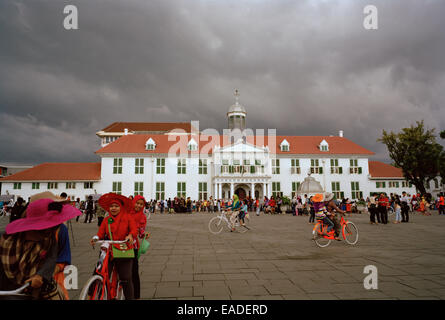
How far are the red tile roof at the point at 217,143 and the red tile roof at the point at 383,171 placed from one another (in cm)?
326

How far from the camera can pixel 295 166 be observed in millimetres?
43062

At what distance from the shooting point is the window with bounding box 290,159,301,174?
A: 4282 centimetres

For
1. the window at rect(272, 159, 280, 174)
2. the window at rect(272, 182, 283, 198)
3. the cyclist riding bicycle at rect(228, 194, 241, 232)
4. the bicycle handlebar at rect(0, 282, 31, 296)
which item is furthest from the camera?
the window at rect(272, 159, 280, 174)

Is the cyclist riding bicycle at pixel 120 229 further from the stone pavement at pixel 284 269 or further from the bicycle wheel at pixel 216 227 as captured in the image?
the bicycle wheel at pixel 216 227

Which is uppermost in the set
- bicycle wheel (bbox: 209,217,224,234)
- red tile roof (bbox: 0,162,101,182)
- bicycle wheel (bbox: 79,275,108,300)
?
red tile roof (bbox: 0,162,101,182)

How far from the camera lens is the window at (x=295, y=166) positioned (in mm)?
42822

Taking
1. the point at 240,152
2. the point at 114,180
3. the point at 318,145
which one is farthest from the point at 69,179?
the point at 318,145

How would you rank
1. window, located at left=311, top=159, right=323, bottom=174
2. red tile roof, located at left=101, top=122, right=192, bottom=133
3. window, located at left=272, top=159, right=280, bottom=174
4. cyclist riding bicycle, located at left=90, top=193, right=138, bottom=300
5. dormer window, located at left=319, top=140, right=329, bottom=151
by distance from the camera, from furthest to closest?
red tile roof, located at left=101, top=122, right=192, bottom=133, dormer window, located at left=319, top=140, right=329, bottom=151, window, located at left=311, top=159, right=323, bottom=174, window, located at left=272, top=159, right=280, bottom=174, cyclist riding bicycle, located at left=90, top=193, right=138, bottom=300

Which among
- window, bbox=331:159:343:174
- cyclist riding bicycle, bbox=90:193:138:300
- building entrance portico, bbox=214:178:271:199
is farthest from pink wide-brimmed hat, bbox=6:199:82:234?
window, bbox=331:159:343:174

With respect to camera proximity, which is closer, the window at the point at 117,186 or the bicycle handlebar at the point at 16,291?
the bicycle handlebar at the point at 16,291

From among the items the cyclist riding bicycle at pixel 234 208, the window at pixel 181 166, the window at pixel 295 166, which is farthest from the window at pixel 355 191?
the cyclist riding bicycle at pixel 234 208

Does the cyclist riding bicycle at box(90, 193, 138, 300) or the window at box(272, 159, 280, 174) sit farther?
the window at box(272, 159, 280, 174)

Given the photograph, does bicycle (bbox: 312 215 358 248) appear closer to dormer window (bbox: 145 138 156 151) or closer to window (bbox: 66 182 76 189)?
dormer window (bbox: 145 138 156 151)
